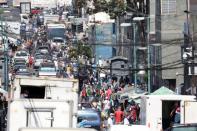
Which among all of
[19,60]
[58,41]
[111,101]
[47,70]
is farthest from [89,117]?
[58,41]

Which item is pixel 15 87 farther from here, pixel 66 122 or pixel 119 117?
pixel 119 117

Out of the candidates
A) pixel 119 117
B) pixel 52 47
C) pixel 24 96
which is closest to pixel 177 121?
pixel 24 96

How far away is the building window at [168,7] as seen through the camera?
5462cm

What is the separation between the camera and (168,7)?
55.1 m

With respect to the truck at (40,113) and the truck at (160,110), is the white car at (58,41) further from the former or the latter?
the truck at (40,113)

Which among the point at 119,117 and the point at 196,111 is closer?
the point at 196,111

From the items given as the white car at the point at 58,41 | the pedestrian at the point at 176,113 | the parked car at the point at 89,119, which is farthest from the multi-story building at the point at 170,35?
the white car at the point at 58,41

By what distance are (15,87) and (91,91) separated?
36.3 metres

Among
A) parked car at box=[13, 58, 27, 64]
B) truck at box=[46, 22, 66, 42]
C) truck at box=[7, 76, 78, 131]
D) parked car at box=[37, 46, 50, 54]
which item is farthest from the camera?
truck at box=[46, 22, 66, 42]

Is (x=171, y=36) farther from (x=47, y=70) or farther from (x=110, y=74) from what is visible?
(x=110, y=74)

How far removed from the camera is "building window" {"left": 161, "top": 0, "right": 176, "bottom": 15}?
54.6 m

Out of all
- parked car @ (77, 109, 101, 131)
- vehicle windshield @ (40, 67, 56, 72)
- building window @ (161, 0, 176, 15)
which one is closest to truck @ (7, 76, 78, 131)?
parked car @ (77, 109, 101, 131)

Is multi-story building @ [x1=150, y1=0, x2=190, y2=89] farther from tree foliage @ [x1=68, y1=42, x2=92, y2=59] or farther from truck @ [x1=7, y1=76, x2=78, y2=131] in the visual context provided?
truck @ [x1=7, y1=76, x2=78, y2=131]

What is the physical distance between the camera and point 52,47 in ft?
308
